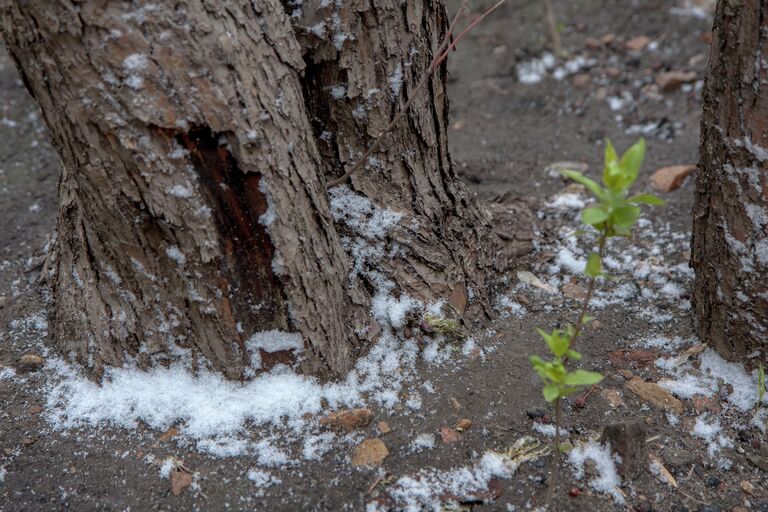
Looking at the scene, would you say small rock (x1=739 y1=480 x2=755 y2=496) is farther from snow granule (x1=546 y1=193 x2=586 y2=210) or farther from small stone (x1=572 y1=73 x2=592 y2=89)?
small stone (x1=572 y1=73 x2=592 y2=89)

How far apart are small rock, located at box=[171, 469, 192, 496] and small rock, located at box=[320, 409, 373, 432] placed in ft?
1.30

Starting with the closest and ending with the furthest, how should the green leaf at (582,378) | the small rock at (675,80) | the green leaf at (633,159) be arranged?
1. the green leaf at (633,159)
2. the green leaf at (582,378)
3. the small rock at (675,80)

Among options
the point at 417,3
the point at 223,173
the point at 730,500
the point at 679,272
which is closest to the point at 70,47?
the point at 223,173

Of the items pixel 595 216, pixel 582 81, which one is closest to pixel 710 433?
pixel 595 216

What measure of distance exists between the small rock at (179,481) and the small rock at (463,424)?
0.77 m

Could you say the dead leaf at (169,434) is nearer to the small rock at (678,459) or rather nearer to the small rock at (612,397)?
the small rock at (612,397)

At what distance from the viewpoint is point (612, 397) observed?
1.97 metres

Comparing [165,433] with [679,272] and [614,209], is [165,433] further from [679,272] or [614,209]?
[679,272]

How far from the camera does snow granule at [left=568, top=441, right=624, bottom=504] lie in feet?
5.67

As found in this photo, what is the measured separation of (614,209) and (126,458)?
1.47m

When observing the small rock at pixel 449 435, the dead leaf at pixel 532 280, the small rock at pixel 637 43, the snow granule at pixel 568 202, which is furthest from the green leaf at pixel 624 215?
the small rock at pixel 637 43

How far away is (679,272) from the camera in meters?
2.49

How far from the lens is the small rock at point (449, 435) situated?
1.86 m

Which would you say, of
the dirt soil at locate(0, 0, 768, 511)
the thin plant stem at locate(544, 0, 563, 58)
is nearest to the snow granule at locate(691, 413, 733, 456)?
the dirt soil at locate(0, 0, 768, 511)
